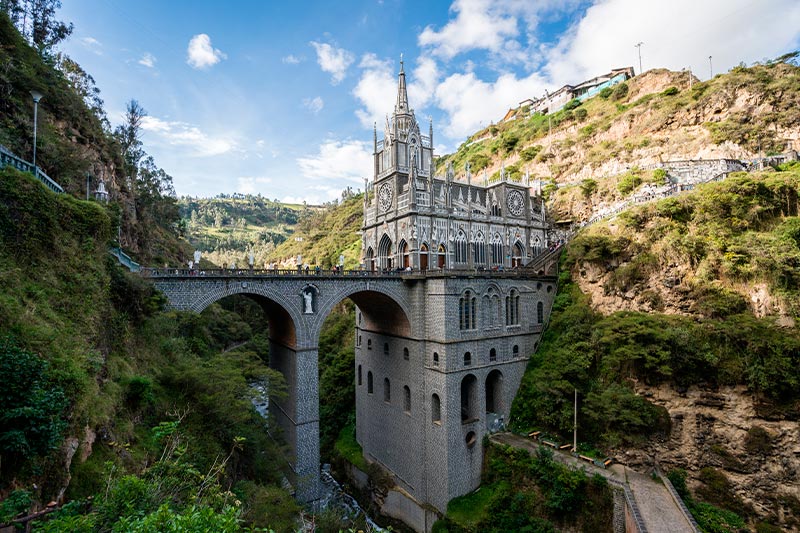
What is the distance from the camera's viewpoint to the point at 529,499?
2003 cm

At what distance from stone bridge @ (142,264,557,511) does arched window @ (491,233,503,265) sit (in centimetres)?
428

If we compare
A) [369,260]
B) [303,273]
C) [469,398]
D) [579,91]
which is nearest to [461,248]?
[369,260]

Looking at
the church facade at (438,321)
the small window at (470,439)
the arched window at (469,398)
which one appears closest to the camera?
the church facade at (438,321)

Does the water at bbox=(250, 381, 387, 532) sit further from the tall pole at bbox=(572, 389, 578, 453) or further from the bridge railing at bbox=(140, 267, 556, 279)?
the tall pole at bbox=(572, 389, 578, 453)

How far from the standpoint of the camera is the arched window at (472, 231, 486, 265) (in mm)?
Answer: 30513

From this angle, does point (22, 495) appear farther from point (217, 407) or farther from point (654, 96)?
point (654, 96)

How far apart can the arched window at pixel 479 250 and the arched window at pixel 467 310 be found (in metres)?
7.09

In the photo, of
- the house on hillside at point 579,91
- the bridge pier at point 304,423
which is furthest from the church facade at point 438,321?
the house on hillside at point 579,91

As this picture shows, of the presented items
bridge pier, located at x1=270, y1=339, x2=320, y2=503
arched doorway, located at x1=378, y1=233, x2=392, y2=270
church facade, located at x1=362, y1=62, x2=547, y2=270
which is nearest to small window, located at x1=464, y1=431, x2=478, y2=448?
bridge pier, located at x1=270, y1=339, x2=320, y2=503

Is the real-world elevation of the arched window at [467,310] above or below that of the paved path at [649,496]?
above

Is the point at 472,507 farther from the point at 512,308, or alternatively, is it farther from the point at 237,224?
the point at 237,224

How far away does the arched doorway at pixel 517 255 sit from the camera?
33166 millimetres

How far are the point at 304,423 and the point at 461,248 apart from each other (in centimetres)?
1706

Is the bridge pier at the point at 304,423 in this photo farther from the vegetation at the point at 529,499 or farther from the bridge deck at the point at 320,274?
the vegetation at the point at 529,499
